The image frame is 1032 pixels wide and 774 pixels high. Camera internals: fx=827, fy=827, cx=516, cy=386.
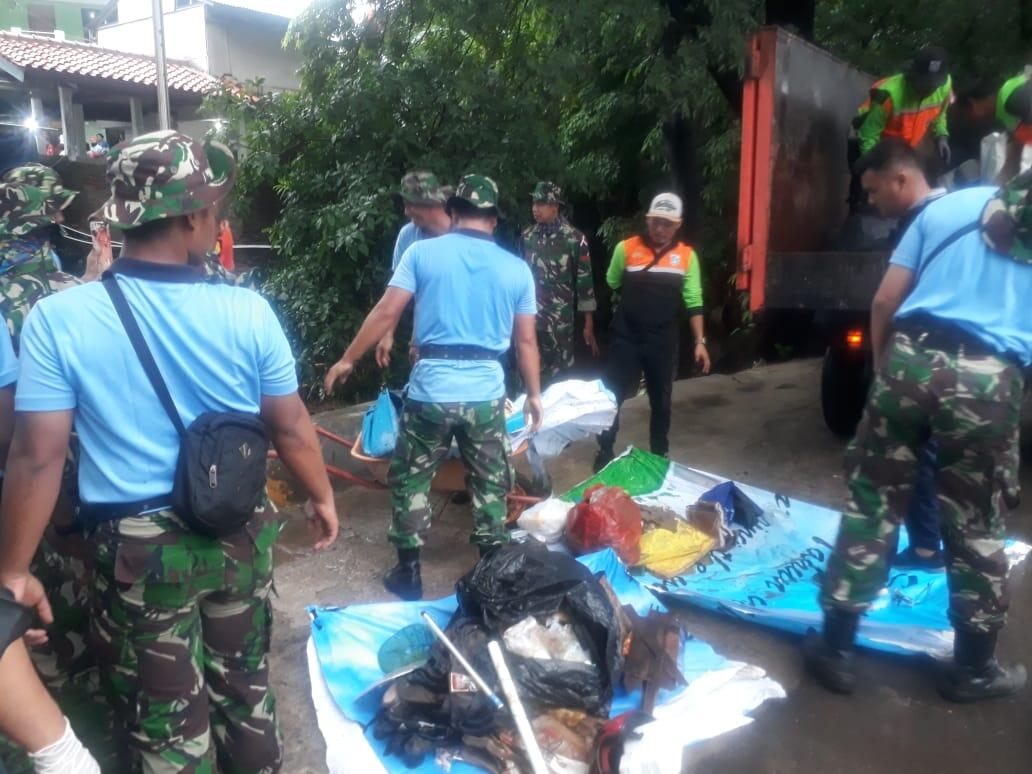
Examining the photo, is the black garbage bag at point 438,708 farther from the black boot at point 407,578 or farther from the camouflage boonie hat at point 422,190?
the camouflage boonie hat at point 422,190

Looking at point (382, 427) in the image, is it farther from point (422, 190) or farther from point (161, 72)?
point (161, 72)

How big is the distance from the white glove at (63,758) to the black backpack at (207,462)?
544 millimetres

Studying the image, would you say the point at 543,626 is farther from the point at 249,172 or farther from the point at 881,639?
the point at 249,172

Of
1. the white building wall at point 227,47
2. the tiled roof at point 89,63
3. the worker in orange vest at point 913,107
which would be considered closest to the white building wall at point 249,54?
the white building wall at point 227,47

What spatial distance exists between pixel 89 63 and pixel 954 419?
1960 centimetres

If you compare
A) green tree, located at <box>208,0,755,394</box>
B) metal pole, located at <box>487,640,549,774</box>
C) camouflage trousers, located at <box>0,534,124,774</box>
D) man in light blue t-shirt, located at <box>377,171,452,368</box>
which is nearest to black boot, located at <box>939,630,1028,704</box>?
metal pole, located at <box>487,640,549,774</box>

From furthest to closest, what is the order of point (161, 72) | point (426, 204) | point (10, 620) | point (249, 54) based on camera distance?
point (249, 54) → point (161, 72) → point (426, 204) → point (10, 620)

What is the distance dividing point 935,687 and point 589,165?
7660 millimetres

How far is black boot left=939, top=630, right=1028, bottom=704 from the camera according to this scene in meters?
2.81

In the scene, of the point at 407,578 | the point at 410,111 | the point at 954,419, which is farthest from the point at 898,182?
the point at 410,111

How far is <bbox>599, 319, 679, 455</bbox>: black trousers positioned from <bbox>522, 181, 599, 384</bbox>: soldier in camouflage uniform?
1270mm

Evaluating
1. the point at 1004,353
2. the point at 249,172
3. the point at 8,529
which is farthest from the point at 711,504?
the point at 249,172

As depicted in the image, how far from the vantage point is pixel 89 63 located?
57.8 ft

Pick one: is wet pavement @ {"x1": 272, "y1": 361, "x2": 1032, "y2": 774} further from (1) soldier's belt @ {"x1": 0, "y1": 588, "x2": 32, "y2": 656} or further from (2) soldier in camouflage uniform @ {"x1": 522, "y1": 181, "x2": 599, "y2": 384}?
Result: (2) soldier in camouflage uniform @ {"x1": 522, "y1": 181, "x2": 599, "y2": 384}
